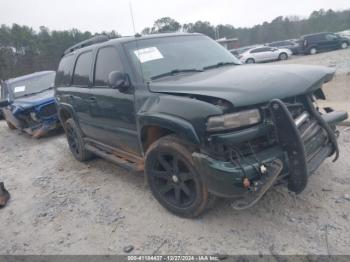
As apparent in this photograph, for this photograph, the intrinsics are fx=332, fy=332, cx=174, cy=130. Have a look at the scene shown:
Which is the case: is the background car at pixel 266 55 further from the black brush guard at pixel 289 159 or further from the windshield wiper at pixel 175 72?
the black brush guard at pixel 289 159

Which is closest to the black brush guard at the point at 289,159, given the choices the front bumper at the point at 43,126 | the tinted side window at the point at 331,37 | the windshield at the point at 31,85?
the front bumper at the point at 43,126

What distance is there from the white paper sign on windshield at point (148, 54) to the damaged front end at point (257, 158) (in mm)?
1453

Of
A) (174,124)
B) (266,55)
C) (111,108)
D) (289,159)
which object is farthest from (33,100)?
(266,55)

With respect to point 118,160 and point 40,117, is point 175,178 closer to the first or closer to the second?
point 118,160

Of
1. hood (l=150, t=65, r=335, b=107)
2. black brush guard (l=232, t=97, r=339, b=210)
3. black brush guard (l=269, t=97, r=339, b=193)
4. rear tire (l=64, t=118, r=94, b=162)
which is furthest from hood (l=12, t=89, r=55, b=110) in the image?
black brush guard (l=269, t=97, r=339, b=193)

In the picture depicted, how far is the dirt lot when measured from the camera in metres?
2.96

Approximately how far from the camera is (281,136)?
2832 mm

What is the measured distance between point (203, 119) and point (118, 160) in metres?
1.96

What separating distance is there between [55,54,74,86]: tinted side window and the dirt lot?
1765 millimetres

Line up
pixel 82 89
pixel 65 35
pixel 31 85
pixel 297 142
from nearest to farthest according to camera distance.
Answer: pixel 297 142, pixel 82 89, pixel 31 85, pixel 65 35

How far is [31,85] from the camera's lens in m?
9.34

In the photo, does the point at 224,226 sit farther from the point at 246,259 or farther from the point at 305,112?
the point at 305,112

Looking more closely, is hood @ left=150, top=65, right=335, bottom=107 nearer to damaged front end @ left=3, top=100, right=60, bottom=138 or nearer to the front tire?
the front tire

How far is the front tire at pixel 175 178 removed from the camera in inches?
123
